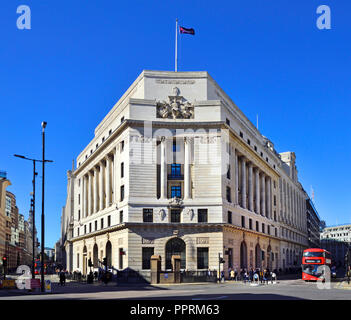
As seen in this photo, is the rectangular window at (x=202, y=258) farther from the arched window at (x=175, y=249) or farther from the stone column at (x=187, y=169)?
the stone column at (x=187, y=169)

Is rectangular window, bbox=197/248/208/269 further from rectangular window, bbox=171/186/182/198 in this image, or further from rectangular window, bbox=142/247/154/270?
rectangular window, bbox=171/186/182/198

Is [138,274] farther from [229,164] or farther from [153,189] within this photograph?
[229,164]

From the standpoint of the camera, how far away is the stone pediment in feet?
207

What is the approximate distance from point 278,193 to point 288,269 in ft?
54.9

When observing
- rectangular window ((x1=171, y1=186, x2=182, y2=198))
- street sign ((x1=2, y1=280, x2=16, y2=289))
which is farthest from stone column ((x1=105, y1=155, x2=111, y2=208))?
street sign ((x1=2, y1=280, x2=16, y2=289))

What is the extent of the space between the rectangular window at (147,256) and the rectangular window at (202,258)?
237 inches

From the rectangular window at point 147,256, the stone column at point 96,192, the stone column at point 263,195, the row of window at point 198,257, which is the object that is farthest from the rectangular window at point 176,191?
the stone column at point 263,195

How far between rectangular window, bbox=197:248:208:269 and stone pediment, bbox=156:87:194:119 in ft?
Answer: 57.5

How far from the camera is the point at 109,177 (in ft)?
239

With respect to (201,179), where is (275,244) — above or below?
below

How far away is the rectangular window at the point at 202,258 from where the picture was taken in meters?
60.8

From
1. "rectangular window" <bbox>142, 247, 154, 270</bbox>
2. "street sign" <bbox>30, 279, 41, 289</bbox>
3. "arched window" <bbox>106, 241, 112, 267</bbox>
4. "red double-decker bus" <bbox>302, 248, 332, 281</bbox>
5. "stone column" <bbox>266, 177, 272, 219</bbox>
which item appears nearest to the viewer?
"street sign" <bbox>30, 279, 41, 289</bbox>
